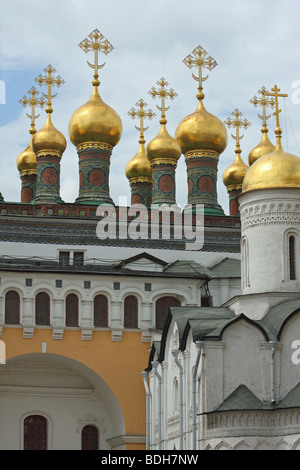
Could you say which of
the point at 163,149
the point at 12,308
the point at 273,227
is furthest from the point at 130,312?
the point at 163,149

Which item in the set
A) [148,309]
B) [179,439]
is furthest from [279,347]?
[148,309]

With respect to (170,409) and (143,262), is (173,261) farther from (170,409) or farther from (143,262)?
(170,409)

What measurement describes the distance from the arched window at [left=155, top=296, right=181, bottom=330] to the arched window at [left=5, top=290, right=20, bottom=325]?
11.9ft

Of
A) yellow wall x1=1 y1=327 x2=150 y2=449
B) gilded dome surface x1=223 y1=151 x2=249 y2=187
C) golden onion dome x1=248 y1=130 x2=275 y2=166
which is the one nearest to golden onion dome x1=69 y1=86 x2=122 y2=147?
golden onion dome x1=248 y1=130 x2=275 y2=166

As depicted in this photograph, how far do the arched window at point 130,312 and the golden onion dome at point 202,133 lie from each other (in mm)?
8206

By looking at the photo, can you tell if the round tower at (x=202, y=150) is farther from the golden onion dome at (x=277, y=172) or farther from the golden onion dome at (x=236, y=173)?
the golden onion dome at (x=277, y=172)

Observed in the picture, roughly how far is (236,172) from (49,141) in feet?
25.2

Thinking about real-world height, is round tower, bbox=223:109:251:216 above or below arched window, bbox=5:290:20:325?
above

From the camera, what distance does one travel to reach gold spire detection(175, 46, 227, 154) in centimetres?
3497

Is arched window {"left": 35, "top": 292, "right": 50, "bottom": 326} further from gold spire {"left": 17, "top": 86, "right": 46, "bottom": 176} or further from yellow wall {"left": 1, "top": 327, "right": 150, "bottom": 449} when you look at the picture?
gold spire {"left": 17, "top": 86, "right": 46, "bottom": 176}

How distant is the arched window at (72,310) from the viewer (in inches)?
1105

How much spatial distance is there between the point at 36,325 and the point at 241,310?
576 cm

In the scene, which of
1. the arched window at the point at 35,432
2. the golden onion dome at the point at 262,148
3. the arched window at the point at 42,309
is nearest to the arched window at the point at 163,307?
the arched window at the point at 42,309

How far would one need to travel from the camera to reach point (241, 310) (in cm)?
2481
